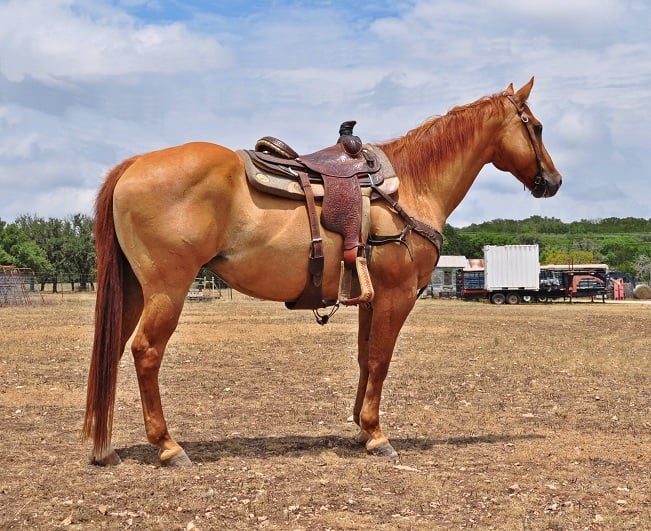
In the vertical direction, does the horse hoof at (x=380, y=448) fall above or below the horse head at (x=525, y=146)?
below

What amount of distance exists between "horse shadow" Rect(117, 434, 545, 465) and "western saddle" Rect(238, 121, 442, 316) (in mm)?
1286

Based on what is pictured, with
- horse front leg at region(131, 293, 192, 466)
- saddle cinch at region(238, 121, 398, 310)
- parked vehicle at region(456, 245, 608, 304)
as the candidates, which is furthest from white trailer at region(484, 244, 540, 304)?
horse front leg at region(131, 293, 192, 466)

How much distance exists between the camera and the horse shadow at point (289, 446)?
19.8 ft

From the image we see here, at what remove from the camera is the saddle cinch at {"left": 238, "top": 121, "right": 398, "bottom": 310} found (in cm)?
592

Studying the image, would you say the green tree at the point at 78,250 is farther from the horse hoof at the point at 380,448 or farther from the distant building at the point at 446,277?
the horse hoof at the point at 380,448

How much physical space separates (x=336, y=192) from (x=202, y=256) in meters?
1.26

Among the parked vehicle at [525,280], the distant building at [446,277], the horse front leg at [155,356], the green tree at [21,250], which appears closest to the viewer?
the horse front leg at [155,356]

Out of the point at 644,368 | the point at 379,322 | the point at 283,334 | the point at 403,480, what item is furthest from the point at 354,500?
the point at 283,334

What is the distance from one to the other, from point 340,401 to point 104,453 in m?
3.74

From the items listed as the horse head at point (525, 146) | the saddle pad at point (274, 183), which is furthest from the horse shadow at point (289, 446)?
the horse head at point (525, 146)

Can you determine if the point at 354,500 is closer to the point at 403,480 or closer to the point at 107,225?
the point at 403,480

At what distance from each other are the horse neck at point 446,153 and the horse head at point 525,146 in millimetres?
106

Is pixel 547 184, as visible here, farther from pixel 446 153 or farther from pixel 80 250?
pixel 80 250

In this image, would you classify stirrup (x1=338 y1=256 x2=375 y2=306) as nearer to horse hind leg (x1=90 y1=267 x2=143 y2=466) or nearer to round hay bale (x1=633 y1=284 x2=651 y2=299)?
horse hind leg (x1=90 y1=267 x2=143 y2=466)
